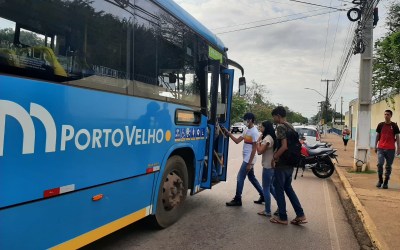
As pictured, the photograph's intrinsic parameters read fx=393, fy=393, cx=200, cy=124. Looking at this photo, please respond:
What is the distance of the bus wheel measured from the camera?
5459mm

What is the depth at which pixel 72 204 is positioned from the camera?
3529 mm

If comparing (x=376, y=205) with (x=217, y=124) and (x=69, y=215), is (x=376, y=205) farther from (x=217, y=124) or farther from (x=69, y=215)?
(x=69, y=215)

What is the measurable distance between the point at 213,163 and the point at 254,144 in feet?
2.89

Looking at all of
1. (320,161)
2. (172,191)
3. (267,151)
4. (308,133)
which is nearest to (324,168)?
(320,161)

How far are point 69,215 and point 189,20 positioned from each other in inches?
139

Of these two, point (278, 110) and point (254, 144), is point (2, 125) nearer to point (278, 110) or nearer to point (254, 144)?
point (278, 110)

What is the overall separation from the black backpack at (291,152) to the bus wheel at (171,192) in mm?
1546

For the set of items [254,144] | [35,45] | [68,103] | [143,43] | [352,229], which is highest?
[143,43]

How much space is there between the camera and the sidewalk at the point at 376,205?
5758 mm

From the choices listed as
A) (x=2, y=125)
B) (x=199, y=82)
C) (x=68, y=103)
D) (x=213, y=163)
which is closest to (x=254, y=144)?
(x=213, y=163)

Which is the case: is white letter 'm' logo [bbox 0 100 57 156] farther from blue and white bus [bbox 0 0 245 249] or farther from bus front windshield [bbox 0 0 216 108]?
bus front windshield [bbox 0 0 216 108]

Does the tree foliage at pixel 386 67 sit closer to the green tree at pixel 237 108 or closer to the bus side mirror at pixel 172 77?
the bus side mirror at pixel 172 77

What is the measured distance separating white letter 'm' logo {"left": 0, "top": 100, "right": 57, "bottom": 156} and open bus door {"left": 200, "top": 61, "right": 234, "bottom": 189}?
3.95 meters

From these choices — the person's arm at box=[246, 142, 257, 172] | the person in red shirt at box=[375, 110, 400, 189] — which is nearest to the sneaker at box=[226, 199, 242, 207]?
the person's arm at box=[246, 142, 257, 172]
